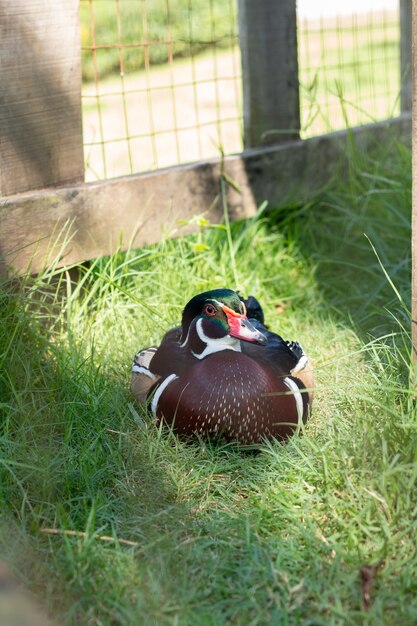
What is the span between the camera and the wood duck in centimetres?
265

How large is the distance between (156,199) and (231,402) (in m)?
1.25

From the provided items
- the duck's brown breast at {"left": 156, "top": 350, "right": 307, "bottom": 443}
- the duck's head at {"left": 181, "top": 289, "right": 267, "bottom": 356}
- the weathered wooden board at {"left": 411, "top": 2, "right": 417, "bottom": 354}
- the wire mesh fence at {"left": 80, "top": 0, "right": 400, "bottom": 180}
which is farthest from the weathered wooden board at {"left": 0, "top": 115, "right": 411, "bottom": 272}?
the weathered wooden board at {"left": 411, "top": 2, "right": 417, "bottom": 354}

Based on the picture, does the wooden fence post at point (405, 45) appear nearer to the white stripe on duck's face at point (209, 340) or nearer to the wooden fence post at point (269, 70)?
the wooden fence post at point (269, 70)

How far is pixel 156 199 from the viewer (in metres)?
3.62

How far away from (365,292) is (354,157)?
2.75 ft

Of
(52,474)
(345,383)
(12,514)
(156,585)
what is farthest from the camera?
(345,383)

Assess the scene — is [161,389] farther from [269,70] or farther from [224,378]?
[269,70]

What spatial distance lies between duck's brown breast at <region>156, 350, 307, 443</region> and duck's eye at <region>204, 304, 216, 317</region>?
138 mm

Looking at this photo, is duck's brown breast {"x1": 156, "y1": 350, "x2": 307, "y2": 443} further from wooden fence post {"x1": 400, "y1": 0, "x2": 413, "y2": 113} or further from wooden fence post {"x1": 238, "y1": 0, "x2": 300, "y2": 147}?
wooden fence post {"x1": 400, "y1": 0, "x2": 413, "y2": 113}

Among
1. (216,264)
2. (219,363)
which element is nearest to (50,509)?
(219,363)

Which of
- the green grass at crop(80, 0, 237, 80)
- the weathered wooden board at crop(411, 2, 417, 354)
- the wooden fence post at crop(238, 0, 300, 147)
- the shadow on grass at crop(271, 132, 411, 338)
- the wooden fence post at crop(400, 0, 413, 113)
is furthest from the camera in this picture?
the green grass at crop(80, 0, 237, 80)

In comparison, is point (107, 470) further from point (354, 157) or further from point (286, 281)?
point (354, 157)

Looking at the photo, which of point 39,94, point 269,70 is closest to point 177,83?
point 269,70

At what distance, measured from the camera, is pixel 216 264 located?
3.87 metres
